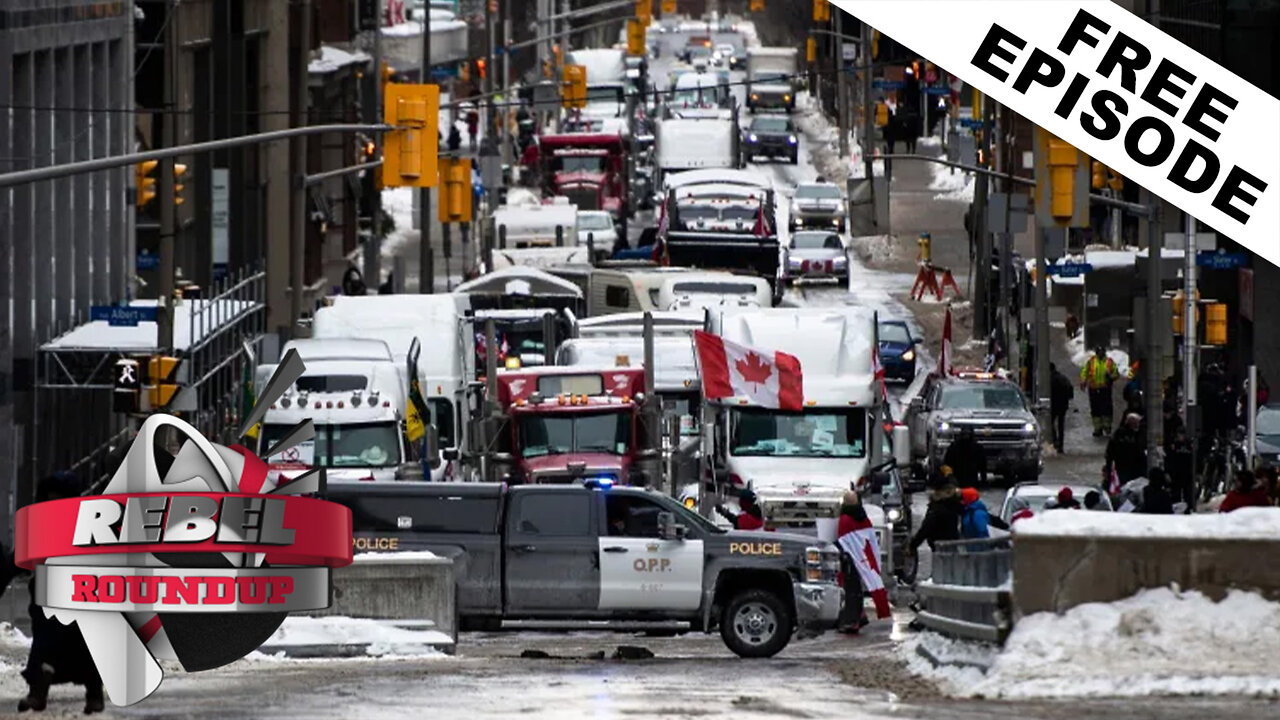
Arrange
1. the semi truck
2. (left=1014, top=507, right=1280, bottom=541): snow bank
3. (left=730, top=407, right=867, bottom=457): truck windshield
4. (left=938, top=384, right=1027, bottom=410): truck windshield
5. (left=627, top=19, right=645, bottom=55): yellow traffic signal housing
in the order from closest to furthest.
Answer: (left=1014, top=507, right=1280, bottom=541): snow bank, (left=730, top=407, right=867, bottom=457): truck windshield, (left=938, top=384, right=1027, bottom=410): truck windshield, (left=627, top=19, right=645, bottom=55): yellow traffic signal housing, the semi truck

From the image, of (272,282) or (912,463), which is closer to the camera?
(912,463)

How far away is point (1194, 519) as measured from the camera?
68.1 feet

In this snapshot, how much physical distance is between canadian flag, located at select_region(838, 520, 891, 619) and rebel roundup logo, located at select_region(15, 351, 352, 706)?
9913 mm

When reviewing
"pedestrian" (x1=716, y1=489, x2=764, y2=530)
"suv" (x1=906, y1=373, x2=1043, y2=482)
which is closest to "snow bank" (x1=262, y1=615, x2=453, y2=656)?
"pedestrian" (x1=716, y1=489, x2=764, y2=530)

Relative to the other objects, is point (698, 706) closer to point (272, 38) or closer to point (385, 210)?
point (272, 38)

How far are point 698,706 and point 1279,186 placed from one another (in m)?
12.7

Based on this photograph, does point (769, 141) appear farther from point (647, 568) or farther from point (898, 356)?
point (647, 568)

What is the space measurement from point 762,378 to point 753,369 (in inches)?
7.9

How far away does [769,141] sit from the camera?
105 metres

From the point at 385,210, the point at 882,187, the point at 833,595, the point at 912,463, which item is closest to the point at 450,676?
the point at 833,595

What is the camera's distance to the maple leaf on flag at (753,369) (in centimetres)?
3453

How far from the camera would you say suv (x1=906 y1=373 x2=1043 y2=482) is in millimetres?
43875

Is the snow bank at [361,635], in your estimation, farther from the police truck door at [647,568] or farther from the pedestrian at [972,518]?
the pedestrian at [972,518]

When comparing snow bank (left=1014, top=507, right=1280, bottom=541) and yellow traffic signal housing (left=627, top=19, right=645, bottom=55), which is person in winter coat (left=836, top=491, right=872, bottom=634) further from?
yellow traffic signal housing (left=627, top=19, right=645, bottom=55)
